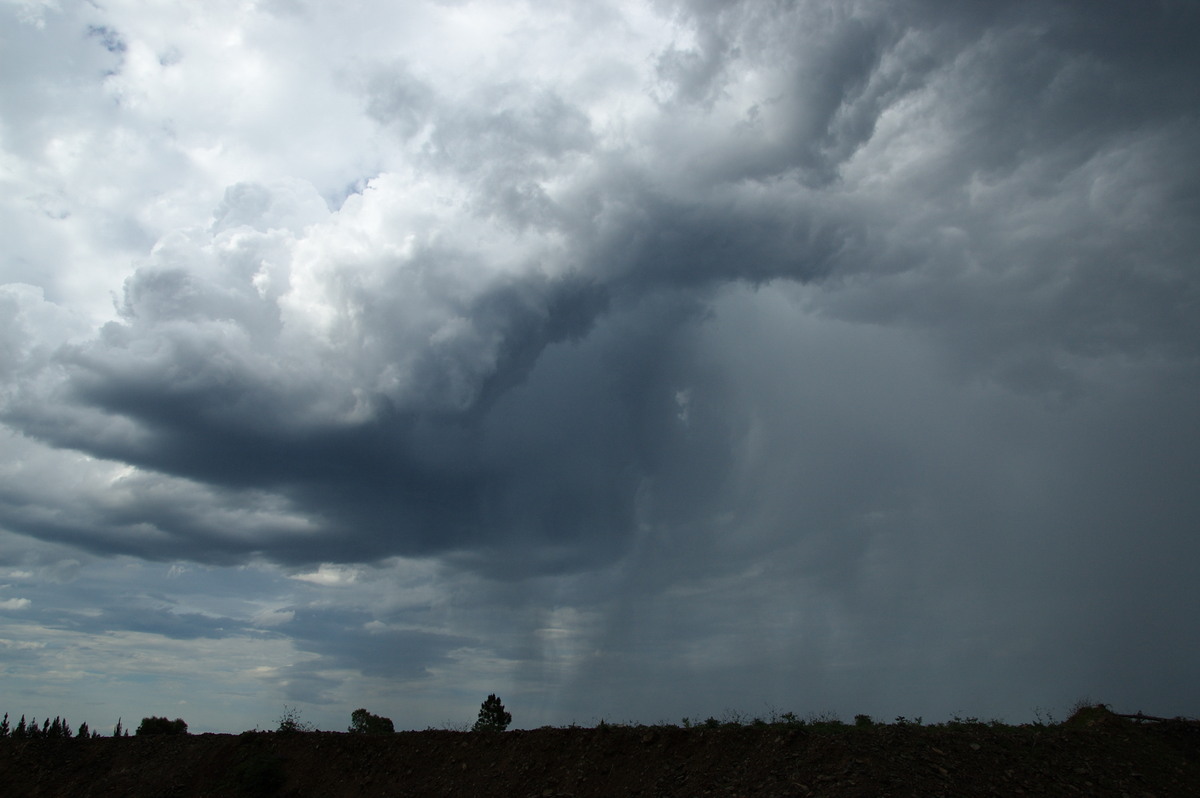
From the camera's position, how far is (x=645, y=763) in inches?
1000

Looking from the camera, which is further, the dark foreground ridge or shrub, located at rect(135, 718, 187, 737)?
shrub, located at rect(135, 718, 187, 737)

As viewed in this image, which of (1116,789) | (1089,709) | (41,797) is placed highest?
(1089,709)

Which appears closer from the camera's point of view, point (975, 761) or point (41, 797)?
point (975, 761)

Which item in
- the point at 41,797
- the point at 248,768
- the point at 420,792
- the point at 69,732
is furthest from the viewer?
the point at 69,732

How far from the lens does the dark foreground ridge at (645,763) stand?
69.7 ft

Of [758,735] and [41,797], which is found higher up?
[758,735]

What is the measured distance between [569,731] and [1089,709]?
878 inches

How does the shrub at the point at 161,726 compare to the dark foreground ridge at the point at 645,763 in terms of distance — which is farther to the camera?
the shrub at the point at 161,726

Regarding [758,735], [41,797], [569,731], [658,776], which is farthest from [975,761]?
[41,797]

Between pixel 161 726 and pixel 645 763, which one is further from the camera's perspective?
pixel 161 726

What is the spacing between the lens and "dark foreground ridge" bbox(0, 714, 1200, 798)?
21250 millimetres

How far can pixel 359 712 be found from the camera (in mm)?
55250

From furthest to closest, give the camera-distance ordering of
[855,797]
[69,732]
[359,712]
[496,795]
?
[359,712] → [69,732] → [496,795] → [855,797]

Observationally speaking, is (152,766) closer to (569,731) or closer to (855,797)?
(569,731)
